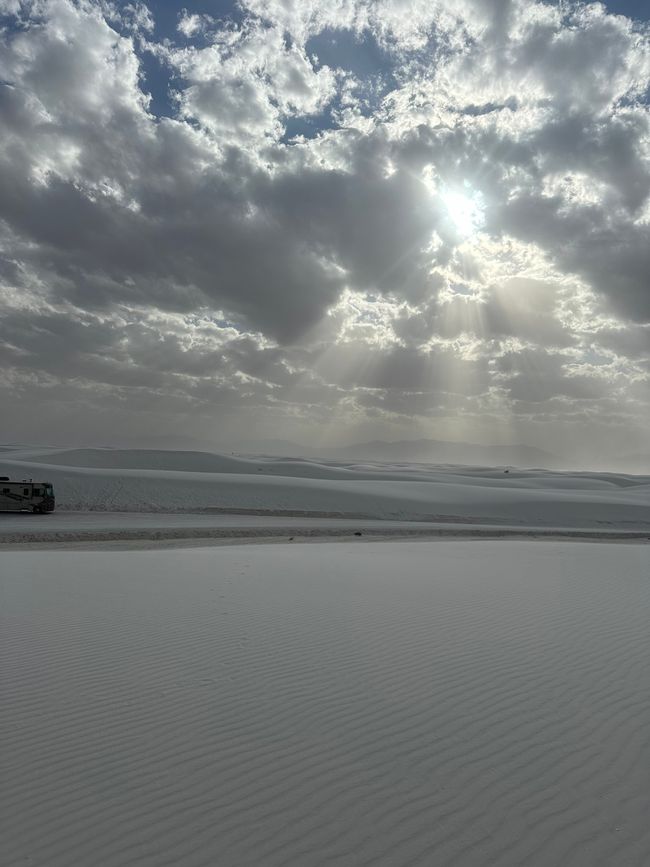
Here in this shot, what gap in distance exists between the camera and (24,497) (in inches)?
1184

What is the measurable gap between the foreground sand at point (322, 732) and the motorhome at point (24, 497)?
72.1 ft

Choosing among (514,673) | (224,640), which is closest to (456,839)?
(514,673)

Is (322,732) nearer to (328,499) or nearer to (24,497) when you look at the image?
(24,497)

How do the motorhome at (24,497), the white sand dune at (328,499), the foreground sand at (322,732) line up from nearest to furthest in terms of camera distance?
the foreground sand at (322,732), the motorhome at (24,497), the white sand dune at (328,499)

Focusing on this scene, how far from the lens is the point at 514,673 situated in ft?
21.1

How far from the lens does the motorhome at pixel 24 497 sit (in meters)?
30.1

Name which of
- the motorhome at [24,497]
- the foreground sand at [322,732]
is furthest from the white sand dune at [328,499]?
the foreground sand at [322,732]

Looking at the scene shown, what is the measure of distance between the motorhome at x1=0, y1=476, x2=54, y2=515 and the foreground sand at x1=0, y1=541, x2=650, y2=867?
72.1 ft

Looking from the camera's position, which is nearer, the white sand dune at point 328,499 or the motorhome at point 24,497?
the motorhome at point 24,497

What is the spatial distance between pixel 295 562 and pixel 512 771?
449 inches

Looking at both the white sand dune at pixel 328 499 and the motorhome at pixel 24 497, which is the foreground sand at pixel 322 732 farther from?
the white sand dune at pixel 328 499

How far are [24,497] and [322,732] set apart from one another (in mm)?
29196

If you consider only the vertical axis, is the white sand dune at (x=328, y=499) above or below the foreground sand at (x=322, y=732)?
above

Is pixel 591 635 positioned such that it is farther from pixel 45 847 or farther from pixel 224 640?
pixel 45 847
